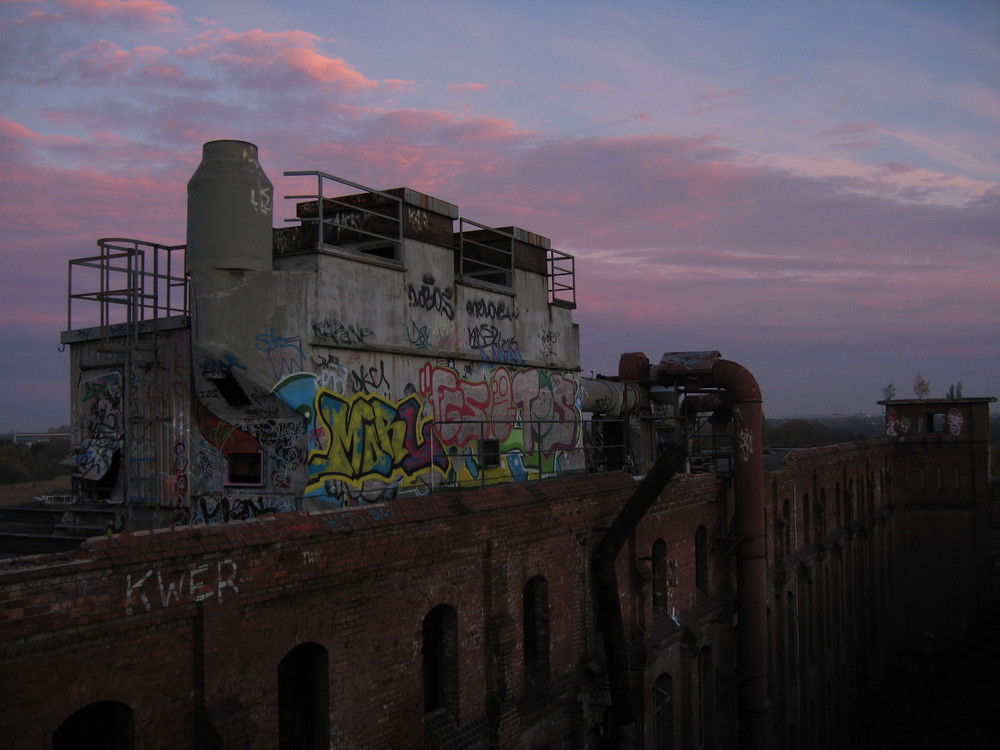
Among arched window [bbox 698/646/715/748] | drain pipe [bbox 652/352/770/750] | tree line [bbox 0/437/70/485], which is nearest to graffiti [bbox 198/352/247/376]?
drain pipe [bbox 652/352/770/750]

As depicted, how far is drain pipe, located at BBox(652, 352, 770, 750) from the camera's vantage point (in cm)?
1670

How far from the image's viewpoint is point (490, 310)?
14328mm

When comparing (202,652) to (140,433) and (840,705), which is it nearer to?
(140,433)

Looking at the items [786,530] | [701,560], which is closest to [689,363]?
[701,560]

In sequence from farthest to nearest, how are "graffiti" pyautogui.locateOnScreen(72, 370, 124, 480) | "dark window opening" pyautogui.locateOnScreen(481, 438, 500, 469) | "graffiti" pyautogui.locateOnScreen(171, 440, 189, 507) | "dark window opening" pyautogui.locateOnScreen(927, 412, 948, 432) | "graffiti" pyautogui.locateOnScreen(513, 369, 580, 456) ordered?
"dark window opening" pyautogui.locateOnScreen(927, 412, 948, 432), "graffiti" pyautogui.locateOnScreen(513, 369, 580, 456), "dark window opening" pyautogui.locateOnScreen(481, 438, 500, 469), "graffiti" pyautogui.locateOnScreen(72, 370, 124, 480), "graffiti" pyautogui.locateOnScreen(171, 440, 189, 507)

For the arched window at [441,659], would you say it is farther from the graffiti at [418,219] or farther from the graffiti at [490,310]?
the graffiti at [418,219]

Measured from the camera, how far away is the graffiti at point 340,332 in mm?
10600

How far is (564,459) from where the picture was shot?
16.4 meters

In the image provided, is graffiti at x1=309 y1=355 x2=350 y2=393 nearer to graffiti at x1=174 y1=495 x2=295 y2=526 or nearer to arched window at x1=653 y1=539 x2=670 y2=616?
graffiti at x1=174 y1=495 x2=295 y2=526

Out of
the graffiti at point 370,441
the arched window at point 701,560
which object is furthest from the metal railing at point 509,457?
the arched window at point 701,560

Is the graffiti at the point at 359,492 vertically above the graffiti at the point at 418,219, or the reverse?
the graffiti at the point at 418,219

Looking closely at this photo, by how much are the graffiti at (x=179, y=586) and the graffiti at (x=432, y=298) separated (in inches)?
236

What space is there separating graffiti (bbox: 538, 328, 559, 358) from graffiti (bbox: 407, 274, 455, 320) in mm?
3038

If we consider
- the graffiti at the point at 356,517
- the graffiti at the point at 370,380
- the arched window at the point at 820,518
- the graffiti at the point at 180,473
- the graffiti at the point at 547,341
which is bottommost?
the arched window at the point at 820,518
